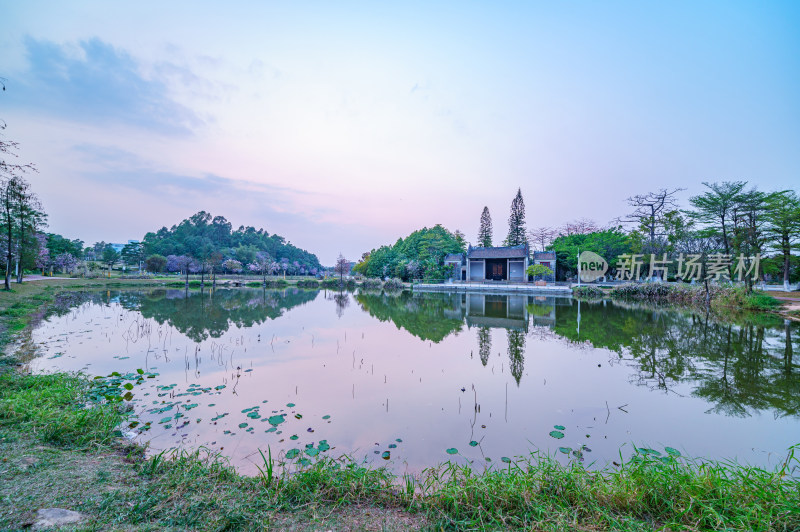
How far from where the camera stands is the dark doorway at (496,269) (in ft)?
116

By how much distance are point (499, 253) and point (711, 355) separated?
27.2 m

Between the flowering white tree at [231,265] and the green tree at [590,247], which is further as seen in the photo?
the flowering white tree at [231,265]

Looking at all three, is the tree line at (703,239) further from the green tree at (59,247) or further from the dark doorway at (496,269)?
the green tree at (59,247)

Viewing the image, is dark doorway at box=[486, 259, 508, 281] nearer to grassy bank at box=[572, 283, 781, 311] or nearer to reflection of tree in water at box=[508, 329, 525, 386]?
grassy bank at box=[572, 283, 781, 311]

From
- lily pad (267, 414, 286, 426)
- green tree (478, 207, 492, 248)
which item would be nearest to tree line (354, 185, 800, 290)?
green tree (478, 207, 492, 248)

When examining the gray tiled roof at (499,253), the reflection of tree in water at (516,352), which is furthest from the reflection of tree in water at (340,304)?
the gray tiled roof at (499,253)

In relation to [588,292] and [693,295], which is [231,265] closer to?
[588,292]

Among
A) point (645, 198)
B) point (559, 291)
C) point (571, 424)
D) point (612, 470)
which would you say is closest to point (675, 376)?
point (571, 424)

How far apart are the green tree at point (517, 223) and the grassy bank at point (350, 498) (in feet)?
148

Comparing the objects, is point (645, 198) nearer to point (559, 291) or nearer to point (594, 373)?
point (559, 291)

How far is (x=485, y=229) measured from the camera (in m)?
46.6

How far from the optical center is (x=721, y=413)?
4.52 m

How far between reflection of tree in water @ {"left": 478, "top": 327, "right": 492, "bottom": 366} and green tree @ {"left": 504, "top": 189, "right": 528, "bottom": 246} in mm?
36810

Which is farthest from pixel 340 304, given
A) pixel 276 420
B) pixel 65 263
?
pixel 65 263
